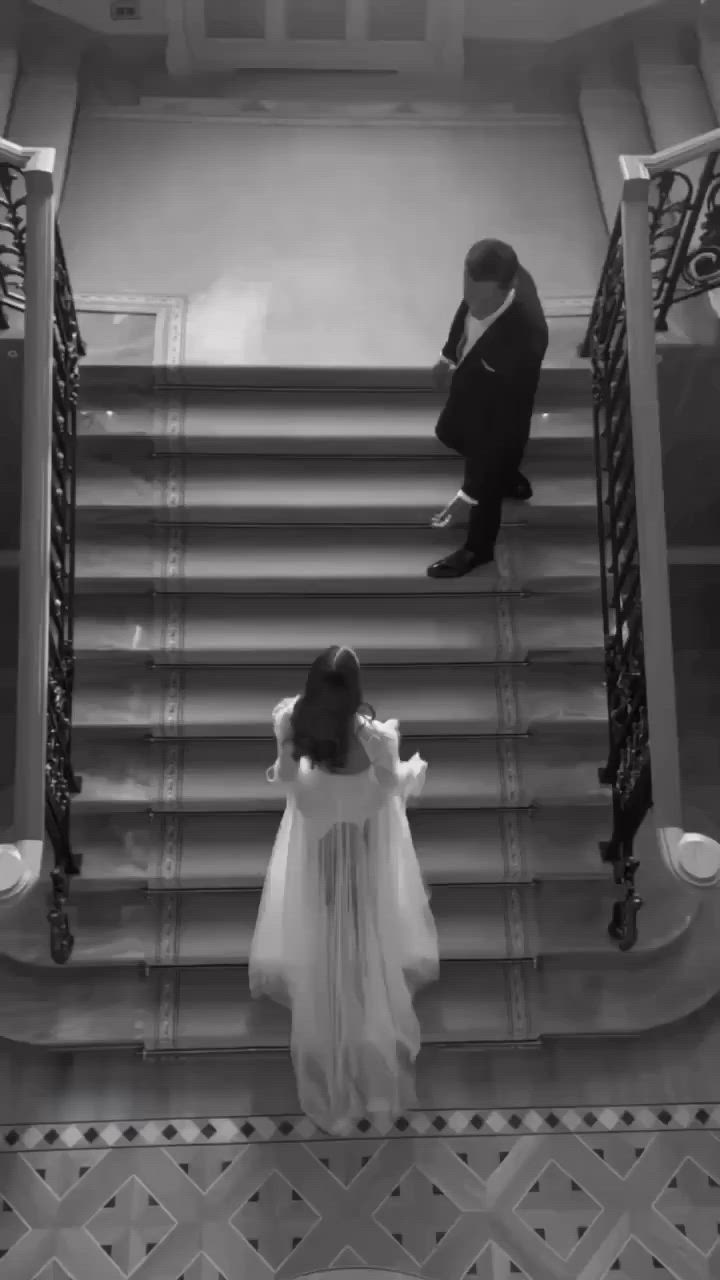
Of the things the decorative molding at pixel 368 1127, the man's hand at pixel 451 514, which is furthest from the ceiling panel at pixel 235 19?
the decorative molding at pixel 368 1127

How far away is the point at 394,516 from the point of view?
6.39 metres

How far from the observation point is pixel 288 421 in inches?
260

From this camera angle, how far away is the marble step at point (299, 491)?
636 centimetres

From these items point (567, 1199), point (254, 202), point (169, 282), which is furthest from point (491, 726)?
point (254, 202)

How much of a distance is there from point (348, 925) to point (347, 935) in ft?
0.13

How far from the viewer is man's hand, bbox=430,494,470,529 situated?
20.3 ft

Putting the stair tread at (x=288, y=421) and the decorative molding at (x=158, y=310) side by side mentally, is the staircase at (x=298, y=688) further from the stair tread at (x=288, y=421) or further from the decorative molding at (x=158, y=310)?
the decorative molding at (x=158, y=310)

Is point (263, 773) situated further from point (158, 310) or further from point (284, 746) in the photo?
point (158, 310)

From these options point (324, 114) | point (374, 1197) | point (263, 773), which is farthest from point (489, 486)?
point (324, 114)

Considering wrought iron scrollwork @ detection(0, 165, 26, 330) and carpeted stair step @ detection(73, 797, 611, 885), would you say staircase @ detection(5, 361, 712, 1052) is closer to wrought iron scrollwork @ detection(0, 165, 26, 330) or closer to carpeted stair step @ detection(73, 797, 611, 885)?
carpeted stair step @ detection(73, 797, 611, 885)

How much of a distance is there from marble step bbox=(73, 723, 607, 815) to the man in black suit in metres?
0.93

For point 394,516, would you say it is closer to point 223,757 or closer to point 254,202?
point 223,757

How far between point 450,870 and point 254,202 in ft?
14.8

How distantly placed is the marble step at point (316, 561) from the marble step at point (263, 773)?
793 millimetres
